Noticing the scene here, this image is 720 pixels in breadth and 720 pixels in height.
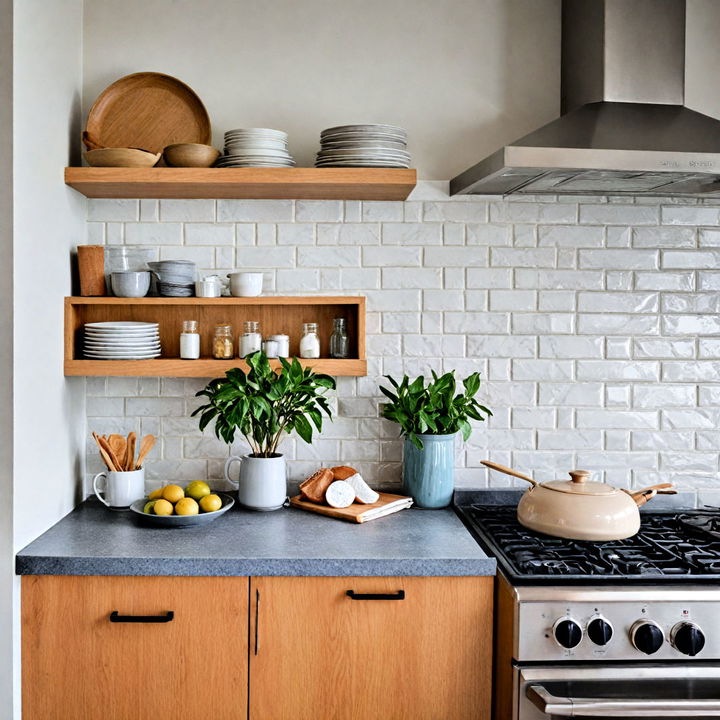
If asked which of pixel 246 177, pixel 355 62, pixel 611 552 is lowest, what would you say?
pixel 611 552

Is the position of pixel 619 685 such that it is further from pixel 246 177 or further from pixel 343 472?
pixel 246 177

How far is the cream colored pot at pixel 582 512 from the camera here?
2.16 meters

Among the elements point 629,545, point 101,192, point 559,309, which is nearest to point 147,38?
point 101,192

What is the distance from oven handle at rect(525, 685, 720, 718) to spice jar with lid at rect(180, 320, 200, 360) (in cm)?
146

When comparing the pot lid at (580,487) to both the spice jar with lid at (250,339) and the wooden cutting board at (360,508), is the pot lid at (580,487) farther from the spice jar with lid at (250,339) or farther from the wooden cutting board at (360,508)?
the spice jar with lid at (250,339)

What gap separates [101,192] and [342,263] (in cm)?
84

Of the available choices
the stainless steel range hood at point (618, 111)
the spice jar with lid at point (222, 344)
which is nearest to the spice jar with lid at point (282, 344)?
the spice jar with lid at point (222, 344)

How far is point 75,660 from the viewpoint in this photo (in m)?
2.04

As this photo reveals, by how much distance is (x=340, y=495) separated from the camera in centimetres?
248

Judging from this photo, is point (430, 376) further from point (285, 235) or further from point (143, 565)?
→ point (143, 565)

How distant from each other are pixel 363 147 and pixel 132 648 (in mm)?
1610

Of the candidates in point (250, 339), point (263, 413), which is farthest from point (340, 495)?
point (250, 339)

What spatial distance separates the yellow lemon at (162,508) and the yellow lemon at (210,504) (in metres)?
0.10

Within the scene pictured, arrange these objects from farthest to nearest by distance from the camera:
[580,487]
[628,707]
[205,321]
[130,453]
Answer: [205,321], [130,453], [580,487], [628,707]
